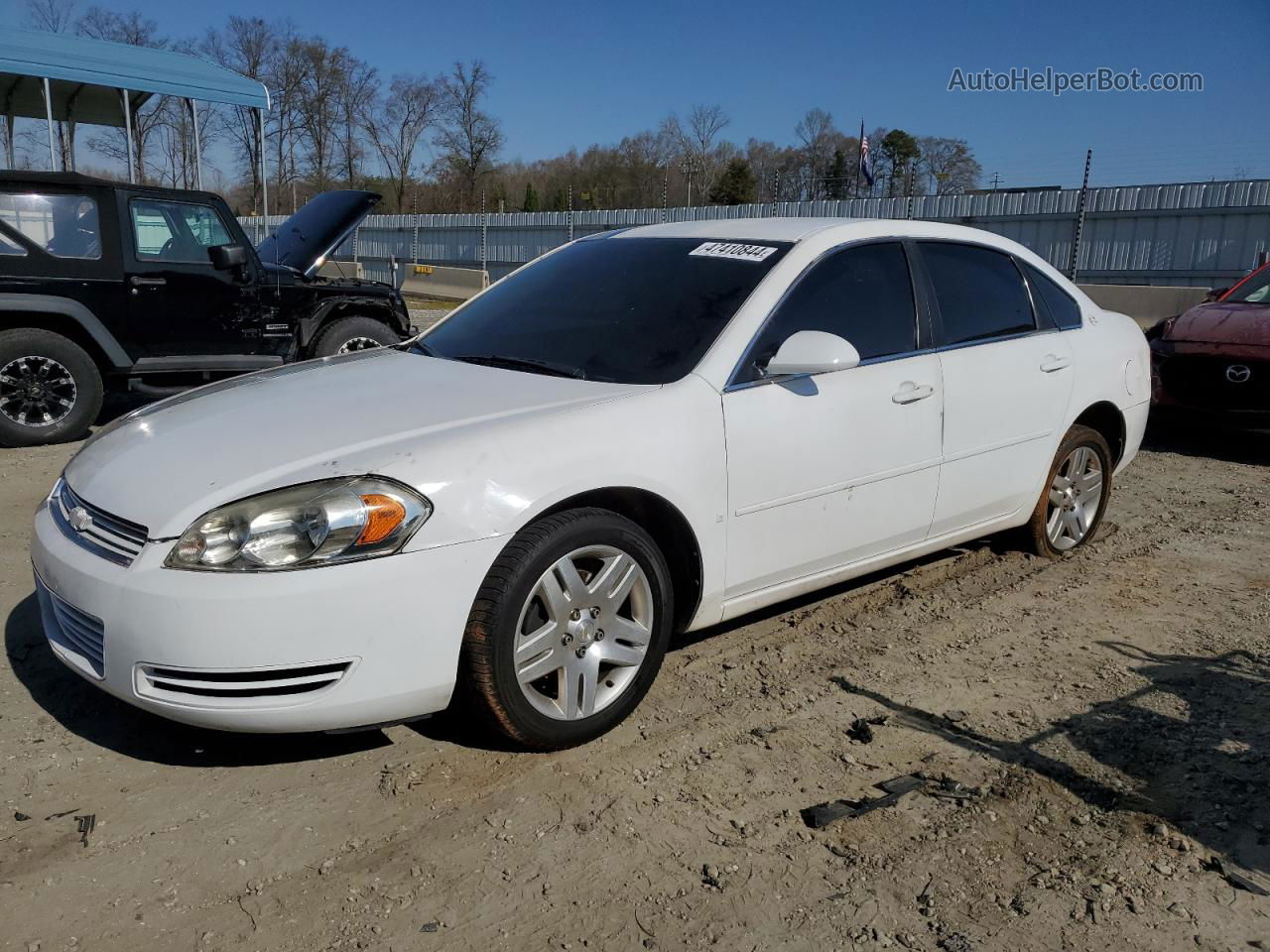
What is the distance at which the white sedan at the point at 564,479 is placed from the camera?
2672 mm

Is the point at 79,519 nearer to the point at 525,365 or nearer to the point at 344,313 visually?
the point at 525,365

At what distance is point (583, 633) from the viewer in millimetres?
3055

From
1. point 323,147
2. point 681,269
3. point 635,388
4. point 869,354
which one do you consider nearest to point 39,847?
point 635,388

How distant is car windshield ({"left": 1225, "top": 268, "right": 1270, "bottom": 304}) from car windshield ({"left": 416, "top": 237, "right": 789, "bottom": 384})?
6277mm

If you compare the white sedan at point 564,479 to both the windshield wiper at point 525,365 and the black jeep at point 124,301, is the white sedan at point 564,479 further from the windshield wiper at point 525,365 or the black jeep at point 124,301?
the black jeep at point 124,301

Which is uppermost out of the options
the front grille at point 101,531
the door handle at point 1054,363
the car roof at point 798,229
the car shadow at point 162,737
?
the car roof at point 798,229

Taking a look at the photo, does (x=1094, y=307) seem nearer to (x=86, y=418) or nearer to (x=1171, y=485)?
(x=1171, y=485)

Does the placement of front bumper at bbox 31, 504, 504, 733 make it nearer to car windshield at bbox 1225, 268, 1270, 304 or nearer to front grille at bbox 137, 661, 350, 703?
front grille at bbox 137, 661, 350, 703

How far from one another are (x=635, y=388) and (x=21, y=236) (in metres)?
5.79

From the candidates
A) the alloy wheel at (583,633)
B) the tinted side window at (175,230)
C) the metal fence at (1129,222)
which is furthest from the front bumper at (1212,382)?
the metal fence at (1129,222)

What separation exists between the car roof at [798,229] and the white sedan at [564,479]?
0.02 m

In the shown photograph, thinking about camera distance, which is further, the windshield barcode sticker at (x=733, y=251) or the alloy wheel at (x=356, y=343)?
the alloy wheel at (x=356, y=343)

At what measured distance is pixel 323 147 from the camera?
1834 inches

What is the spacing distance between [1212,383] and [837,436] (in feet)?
17.6
